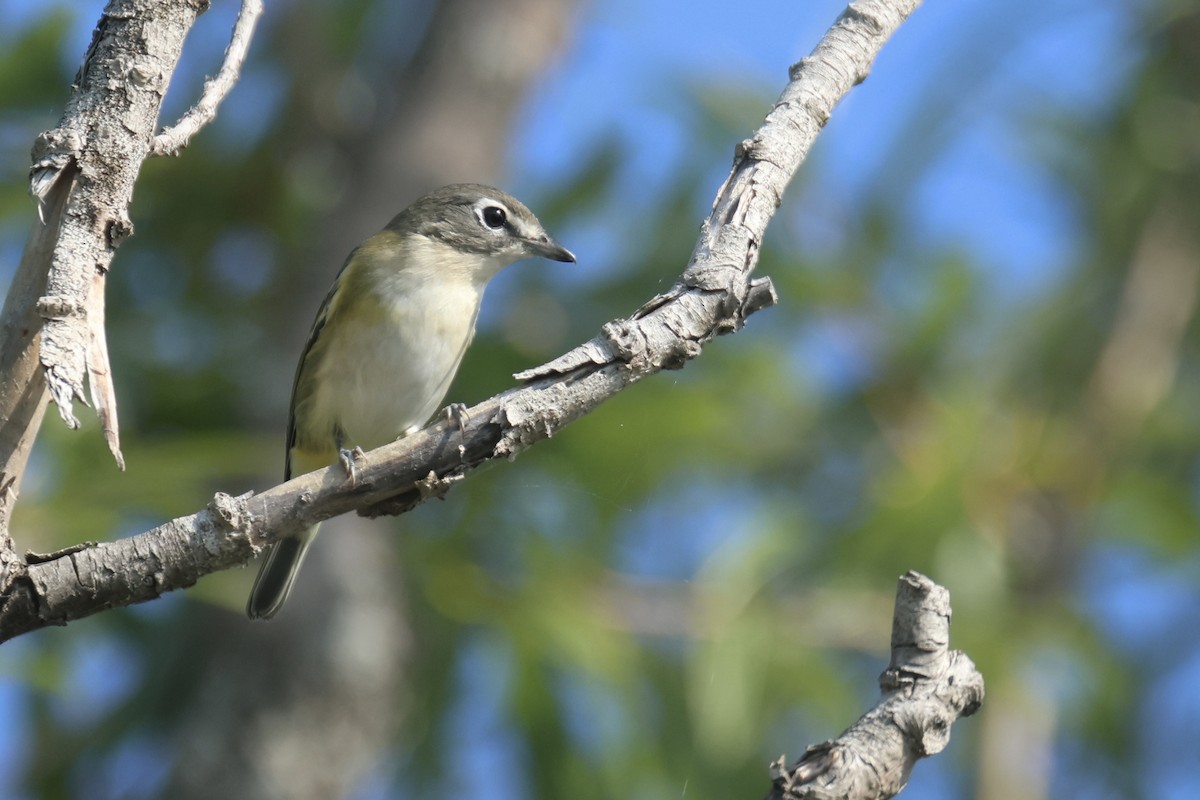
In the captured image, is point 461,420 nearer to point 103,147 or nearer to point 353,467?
point 353,467

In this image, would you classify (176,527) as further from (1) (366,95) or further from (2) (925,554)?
(1) (366,95)

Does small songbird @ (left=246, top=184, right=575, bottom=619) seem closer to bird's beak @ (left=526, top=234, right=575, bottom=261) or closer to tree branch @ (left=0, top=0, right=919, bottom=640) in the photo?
bird's beak @ (left=526, top=234, right=575, bottom=261)

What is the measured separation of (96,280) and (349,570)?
4.46 meters

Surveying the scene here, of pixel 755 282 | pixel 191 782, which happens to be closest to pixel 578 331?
pixel 191 782

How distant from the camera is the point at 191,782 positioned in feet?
20.9

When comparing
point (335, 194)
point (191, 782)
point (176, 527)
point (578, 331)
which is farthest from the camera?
point (335, 194)

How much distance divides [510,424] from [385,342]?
95.7 inches

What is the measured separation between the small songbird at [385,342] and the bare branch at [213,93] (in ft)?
7.02

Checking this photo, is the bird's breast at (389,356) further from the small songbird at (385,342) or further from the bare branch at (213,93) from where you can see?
the bare branch at (213,93)

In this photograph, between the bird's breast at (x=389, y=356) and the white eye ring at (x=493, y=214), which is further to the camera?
the white eye ring at (x=493, y=214)

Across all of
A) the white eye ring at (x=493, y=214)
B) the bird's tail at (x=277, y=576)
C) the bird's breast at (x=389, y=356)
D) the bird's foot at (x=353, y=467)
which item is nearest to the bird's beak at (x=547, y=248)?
the white eye ring at (x=493, y=214)

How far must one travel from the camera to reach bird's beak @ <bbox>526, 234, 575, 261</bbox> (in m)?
5.30

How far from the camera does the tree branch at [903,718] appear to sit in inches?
86.7

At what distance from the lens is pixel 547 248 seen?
5316 mm
